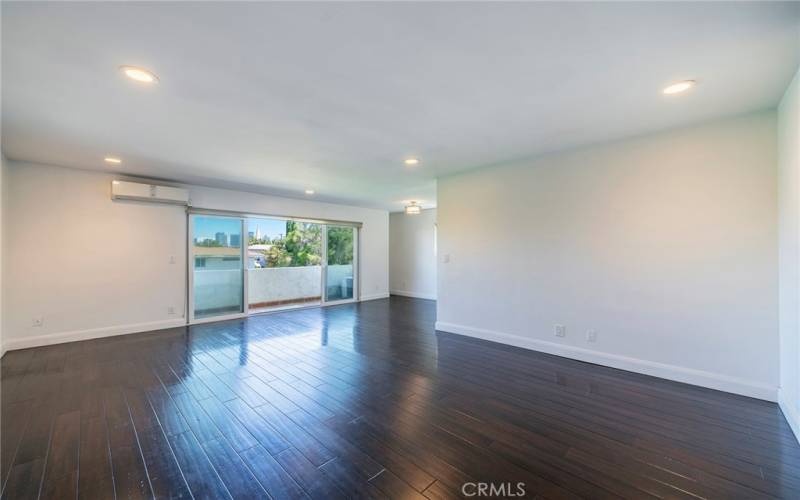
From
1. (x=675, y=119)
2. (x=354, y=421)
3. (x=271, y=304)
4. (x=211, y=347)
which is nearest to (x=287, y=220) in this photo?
(x=271, y=304)

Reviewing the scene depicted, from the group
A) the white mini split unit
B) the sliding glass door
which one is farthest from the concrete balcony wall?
the white mini split unit

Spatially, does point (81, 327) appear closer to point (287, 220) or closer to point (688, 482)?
point (287, 220)

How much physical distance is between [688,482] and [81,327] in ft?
21.8

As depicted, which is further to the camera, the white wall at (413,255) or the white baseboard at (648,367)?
the white wall at (413,255)

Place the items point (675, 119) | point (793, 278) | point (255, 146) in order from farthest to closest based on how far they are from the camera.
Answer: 1. point (255, 146)
2. point (675, 119)
3. point (793, 278)

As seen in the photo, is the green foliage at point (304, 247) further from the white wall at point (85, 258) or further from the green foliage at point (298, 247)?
the white wall at point (85, 258)

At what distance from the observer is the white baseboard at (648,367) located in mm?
2721

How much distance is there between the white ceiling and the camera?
1559 mm

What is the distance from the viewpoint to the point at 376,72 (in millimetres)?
2037

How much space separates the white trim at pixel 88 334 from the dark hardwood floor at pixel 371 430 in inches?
19.0

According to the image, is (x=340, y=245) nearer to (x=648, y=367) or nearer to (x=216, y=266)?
(x=216, y=266)

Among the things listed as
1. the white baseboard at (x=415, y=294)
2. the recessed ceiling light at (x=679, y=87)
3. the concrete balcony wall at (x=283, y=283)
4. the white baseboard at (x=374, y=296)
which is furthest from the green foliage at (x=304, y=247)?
the recessed ceiling light at (x=679, y=87)

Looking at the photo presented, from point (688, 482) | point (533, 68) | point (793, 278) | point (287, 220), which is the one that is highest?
point (533, 68)

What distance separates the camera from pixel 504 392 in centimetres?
286
